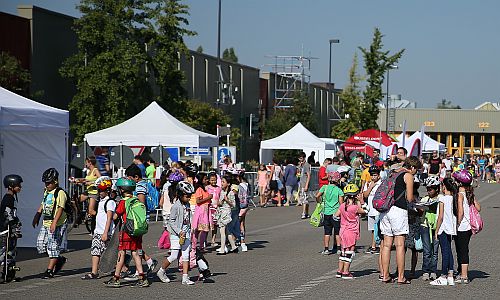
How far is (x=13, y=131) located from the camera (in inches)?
650

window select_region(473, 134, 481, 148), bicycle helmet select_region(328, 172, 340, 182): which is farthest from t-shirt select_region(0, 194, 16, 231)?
window select_region(473, 134, 481, 148)

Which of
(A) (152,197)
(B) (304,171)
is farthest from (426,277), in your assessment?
(B) (304,171)

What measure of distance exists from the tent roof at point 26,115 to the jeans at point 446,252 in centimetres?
729

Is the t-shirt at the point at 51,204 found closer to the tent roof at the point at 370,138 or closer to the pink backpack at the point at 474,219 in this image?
→ the pink backpack at the point at 474,219

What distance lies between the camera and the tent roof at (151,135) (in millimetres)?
26750

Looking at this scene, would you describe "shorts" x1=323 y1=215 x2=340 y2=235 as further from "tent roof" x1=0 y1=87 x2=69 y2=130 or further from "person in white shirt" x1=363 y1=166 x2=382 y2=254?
"tent roof" x1=0 y1=87 x2=69 y2=130

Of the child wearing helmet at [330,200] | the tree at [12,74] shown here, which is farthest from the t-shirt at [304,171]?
the child wearing helmet at [330,200]

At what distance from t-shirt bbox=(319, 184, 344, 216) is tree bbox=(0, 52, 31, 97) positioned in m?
20.1

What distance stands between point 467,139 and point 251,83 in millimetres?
47801

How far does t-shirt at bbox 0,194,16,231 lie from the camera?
13.3 meters

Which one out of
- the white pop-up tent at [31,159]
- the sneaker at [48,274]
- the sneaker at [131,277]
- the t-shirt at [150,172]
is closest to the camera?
the sneaker at [131,277]

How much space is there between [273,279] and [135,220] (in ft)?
7.77

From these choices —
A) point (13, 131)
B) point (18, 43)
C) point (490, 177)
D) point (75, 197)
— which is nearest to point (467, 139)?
point (490, 177)

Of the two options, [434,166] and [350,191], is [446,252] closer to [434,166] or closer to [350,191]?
[350,191]
